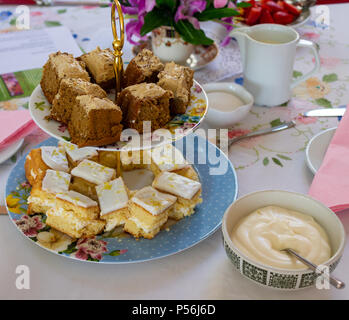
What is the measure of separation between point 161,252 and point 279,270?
0.76ft

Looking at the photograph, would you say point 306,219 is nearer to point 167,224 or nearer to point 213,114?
point 167,224

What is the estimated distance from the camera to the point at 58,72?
922 millimetres

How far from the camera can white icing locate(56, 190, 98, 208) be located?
2.95 ft

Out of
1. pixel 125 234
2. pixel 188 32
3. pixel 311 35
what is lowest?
pixel 125 234

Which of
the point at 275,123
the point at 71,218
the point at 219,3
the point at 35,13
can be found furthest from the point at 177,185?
the point at 35,13

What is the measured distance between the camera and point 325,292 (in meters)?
0.81

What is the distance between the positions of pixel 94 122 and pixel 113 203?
18cm

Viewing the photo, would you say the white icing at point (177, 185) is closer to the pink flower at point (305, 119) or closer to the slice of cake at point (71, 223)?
the slice of cake at point (71, 223)

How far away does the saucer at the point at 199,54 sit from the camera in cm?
148

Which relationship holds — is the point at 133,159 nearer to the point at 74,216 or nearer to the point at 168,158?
the point at 168,158

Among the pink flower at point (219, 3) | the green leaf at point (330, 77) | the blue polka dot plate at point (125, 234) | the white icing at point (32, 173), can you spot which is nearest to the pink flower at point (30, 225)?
the blue polka dot plate at point (125, 234)

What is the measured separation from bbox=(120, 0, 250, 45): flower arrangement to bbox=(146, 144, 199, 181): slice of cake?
461mm

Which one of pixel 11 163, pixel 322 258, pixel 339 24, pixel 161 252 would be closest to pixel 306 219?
pixel 322 258

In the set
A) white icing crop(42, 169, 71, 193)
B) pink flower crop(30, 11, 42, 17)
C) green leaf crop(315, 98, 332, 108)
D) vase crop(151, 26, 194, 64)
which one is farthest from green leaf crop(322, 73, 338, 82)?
pink flower crop(30, 11, 42, 17)
